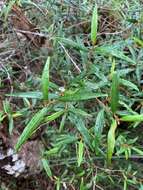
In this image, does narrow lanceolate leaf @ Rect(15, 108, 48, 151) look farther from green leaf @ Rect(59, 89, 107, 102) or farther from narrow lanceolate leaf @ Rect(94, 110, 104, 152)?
narrow lanceolate leaf @ Rect(94, 110, 104, 152)

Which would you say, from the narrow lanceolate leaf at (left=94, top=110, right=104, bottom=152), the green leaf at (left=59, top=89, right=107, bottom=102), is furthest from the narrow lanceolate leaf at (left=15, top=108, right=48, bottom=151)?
the narrow lanceolate leaf at (left=94, top=110, right=104, bottom=152)

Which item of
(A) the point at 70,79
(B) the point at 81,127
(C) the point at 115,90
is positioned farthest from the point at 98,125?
(A) the point at 70,79

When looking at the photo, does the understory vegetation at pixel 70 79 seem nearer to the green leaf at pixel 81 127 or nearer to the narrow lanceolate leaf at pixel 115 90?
the green leaf at pixel 81 127

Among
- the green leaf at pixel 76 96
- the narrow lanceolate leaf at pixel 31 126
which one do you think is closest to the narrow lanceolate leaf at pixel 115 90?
the green leaf at pixel 76 96

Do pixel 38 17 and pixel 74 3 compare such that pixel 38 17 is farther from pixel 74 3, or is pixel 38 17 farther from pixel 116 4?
pixel 116 4

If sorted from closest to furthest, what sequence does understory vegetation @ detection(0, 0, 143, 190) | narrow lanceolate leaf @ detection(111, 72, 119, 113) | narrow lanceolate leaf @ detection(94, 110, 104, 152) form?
narrow lanceolate leaf @ detection(111, 72, 119, 113) → narrow lanceolate leaf @ detection(94, 110, 104, 152) → understory vegetation @ detection(0, 0, 143, 190)

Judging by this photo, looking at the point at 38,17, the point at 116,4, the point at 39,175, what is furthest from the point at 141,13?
the point at 39,175

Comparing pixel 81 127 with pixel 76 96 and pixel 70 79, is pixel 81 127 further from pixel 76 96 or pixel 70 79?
pixel 70 79

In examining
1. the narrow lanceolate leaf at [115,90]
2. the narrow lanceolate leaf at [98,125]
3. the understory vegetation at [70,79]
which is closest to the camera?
the narrow lanceolate leaf at [115,90]
